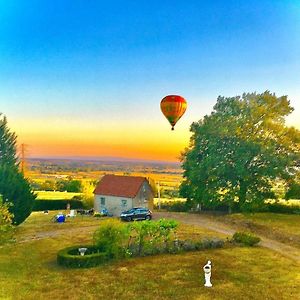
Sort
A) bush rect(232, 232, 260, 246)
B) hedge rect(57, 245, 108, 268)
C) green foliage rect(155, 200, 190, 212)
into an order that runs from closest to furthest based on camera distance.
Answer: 1. hedge rect(57, 245, 108, 268)
2. bush rect(232, 232, 260, 246)
3. green foliage rect(155, 200, 190, 212)

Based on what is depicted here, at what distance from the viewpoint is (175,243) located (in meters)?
29.6

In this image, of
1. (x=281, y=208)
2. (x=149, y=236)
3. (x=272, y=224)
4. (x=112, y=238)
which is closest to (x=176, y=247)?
(x=149, y=236)

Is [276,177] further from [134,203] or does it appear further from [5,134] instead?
[5,134]

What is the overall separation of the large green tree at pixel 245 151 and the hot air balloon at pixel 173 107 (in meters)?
15.4

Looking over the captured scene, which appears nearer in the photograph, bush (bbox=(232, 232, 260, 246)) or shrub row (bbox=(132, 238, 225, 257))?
shrub row (bbox=(132, 238, 225, 257))

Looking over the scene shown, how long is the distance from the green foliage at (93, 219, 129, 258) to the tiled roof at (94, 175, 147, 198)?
23.6 metres

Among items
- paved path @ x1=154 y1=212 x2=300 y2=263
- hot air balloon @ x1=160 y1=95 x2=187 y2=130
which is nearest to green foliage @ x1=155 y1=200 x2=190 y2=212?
paved path @ x1=154 y1=212 x2=300 y2=263

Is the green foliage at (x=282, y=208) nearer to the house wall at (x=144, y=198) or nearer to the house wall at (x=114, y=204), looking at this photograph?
the house wall at (x=144, y=198)

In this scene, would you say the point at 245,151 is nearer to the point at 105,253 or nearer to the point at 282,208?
the point at 282,208

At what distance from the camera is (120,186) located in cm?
5403

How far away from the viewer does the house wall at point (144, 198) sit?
5156cm

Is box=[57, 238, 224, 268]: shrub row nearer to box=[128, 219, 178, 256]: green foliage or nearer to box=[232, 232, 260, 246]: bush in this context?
box=[128, 219, 178, 256]: green foliage

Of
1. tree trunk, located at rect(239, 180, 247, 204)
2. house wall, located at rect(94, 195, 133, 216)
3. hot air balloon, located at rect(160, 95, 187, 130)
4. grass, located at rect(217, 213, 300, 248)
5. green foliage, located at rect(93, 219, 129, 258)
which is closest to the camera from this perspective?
green foliage, located at rect(93, 219, 129, 258)

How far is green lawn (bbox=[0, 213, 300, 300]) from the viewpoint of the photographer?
19.9 meters
